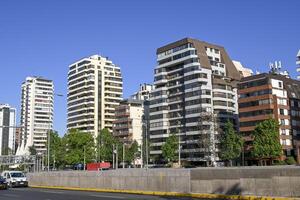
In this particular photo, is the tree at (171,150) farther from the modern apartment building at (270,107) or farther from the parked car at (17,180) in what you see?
the parked car at (17,180)

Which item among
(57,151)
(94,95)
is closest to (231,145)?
(57,151)

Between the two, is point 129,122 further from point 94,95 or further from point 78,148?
point 78,148

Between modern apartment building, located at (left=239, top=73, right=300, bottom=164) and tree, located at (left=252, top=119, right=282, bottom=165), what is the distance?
41.8 ft

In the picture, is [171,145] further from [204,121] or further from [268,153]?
[268,153]

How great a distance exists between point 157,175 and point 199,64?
4016 inches

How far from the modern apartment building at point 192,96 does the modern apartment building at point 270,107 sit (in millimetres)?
8380

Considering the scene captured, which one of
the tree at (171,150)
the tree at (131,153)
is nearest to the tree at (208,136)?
the tree at (171,150)

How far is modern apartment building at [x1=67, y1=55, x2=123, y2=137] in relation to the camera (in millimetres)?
187750

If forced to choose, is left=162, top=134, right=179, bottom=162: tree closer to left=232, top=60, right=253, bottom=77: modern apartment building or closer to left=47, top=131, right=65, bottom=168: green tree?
left=47, top=131, right=65, bottom=168: green tree

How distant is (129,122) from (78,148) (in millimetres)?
48894

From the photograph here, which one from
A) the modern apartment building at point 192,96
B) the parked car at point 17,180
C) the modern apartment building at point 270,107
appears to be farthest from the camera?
the modern apartment building at point 192,96

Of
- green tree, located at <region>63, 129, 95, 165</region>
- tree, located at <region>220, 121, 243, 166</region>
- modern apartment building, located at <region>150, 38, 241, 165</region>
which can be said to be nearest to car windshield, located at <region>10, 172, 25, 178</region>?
tree, located at <region>220, 121, 243, 166</region>

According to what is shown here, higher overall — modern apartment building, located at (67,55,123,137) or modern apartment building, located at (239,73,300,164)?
modern apartment building, located at (67,55,123,137)

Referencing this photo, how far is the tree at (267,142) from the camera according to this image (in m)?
95.7
